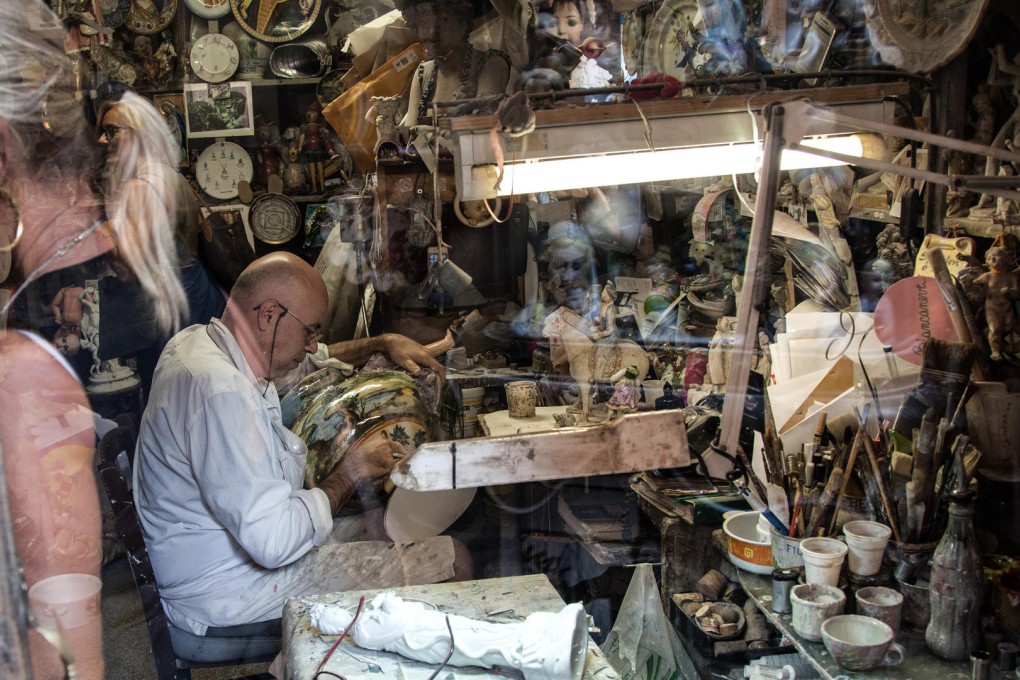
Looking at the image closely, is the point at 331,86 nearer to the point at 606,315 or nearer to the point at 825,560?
the point at 606,315

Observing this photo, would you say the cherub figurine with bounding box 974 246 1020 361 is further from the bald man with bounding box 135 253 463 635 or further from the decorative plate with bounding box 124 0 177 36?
the decorative plate with bounding box 124 0 177 36

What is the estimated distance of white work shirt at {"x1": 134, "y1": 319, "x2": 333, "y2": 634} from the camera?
65.9 inches

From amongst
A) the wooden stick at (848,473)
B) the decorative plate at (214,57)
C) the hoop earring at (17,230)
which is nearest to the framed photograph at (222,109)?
the decorative plate at (214,57)

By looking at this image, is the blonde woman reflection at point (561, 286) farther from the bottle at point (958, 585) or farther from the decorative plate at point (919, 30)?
the bottle at point (958, 585)

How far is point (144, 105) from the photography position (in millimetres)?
2279

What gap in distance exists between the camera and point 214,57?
3.04 metres

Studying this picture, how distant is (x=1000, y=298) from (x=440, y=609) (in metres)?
1.14

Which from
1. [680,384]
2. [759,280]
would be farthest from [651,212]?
[759,280]

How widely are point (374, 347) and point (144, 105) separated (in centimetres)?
92

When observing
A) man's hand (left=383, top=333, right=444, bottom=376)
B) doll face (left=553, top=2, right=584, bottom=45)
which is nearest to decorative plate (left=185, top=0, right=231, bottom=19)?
doll face (left=553, top=2, right=584, bottom=45)

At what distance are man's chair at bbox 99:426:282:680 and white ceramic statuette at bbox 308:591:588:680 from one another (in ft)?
1.61

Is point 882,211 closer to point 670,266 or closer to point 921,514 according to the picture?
point 670,266

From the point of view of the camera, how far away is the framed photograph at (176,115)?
7.86 feet

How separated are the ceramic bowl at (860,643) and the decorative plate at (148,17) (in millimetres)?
2402
